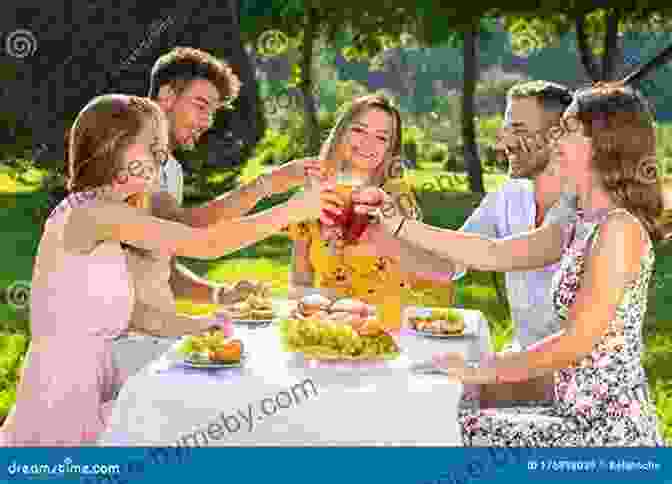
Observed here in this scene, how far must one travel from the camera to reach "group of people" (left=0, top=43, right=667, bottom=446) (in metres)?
3.50

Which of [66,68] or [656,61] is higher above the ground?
[66,68]

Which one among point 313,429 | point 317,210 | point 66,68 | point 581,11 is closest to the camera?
point 313,429

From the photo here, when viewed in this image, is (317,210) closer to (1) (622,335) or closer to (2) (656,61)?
(1) (622,335)

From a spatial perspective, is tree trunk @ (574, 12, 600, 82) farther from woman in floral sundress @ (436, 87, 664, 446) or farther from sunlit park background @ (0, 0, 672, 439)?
woman in floral sundress @ (436, 87, 664, 446)

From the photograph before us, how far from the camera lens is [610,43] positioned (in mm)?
15961

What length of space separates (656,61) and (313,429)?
7468mm

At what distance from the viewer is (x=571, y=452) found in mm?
3471

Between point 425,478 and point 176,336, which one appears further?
point 176,336

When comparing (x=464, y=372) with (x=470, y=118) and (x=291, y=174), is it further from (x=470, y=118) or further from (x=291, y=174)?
(x=470, y=118)

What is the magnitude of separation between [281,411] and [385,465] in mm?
313

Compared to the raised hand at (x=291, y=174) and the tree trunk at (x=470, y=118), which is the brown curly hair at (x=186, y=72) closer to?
the raised hand at (x=291, y=174)

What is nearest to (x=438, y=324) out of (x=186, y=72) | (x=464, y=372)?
(x=464, y=372)

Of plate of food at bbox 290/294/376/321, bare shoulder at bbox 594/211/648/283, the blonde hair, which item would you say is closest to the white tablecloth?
plate of food at bbox 290/294/376/321

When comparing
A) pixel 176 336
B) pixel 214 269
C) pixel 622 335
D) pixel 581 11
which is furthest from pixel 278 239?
pixel 622 335
